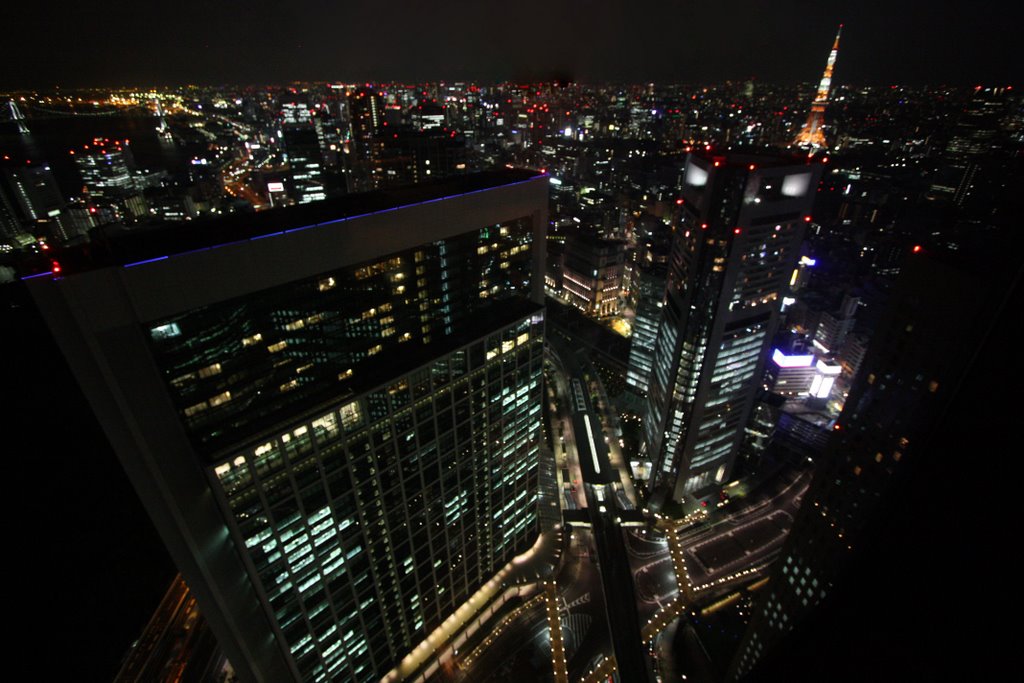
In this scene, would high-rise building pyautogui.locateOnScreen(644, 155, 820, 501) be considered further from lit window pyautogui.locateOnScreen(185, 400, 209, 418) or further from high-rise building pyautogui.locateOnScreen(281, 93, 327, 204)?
high-rise building pyautogui.locateOnScreen(281, 93, 327, 204)

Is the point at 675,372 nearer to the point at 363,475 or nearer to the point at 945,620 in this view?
the point at 363,475

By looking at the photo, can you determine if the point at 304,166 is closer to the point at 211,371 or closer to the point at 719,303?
the point at 719,303

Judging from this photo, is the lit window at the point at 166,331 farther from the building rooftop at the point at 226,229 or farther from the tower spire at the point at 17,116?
the tower spire at the point at 17,116

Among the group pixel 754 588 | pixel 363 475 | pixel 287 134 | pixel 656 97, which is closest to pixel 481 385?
pixel 363 475

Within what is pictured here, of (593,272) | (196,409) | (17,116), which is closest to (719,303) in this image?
(196,409)

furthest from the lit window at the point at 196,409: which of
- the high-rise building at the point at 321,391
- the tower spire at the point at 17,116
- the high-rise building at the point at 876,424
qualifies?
the tower spire at the point at 17,116

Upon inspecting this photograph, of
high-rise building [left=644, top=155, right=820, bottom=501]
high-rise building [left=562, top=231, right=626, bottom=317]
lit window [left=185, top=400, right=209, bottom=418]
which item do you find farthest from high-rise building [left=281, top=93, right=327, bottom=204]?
lit window [left=185, top=400, right=209, bottom=418]

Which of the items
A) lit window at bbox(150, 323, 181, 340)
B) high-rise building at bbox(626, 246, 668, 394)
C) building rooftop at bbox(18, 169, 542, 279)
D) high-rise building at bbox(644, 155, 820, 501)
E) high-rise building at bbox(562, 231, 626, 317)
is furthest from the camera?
high-rise building at bbox(562, 231, 626, 317)
